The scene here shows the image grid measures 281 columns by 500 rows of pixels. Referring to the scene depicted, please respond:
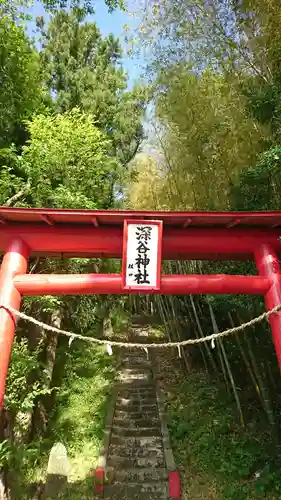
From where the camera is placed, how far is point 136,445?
23.7 ft

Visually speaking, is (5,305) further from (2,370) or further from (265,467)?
(265,467)

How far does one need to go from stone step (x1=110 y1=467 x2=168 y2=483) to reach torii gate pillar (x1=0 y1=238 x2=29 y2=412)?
3992 mm

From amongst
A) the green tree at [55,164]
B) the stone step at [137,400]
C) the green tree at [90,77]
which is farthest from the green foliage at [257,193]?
the stone step at [137,400]

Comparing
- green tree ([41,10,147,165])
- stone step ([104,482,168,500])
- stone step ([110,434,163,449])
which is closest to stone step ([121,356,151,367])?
stone step ([110,434,163,449])

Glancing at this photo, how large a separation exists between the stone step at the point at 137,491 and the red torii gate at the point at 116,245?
4.00 metres

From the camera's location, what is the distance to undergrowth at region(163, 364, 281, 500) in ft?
18.0

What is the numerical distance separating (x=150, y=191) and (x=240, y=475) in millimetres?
7684

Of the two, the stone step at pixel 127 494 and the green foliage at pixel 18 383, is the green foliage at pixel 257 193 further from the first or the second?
the stone step at pixel 127 494

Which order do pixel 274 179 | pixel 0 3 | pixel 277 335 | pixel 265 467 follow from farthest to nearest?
pixel 0 3
pixel 265 467
pixel 274 179
pixel 277 335

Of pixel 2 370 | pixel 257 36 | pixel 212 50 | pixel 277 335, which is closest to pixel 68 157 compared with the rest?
pixel 212 50

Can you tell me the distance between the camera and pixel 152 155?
10.1m

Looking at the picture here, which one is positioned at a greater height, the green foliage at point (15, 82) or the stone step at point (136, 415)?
the green foliage at point (15, 82)

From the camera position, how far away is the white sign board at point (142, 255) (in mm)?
3521

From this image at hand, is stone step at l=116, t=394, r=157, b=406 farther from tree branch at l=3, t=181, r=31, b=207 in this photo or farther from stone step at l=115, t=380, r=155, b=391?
tree branch at l=3, t=181, r=31, b=207
